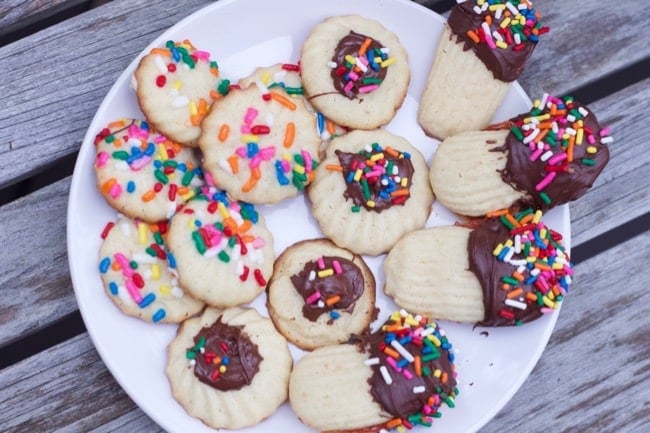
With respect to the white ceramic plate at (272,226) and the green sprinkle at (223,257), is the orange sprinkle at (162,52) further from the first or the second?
the green sprinkle at (223,257)

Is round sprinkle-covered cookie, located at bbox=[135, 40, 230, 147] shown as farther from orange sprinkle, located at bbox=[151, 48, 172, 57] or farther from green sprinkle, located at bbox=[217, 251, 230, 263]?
green sprinkle, located at bbox=[217, 251, 230, 263]

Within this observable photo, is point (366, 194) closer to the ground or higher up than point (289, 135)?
closer to the ground

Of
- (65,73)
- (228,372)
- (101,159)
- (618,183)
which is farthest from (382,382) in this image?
(65,73)

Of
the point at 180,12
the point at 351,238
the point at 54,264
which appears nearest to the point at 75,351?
the point at 54,264

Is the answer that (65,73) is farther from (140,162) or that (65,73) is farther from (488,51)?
(488,51)

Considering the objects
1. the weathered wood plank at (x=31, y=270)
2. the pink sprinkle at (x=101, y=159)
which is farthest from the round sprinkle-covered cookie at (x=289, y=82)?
the weathered wood plank at (x=31, y=270)

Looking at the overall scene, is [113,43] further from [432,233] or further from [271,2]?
[432,233]

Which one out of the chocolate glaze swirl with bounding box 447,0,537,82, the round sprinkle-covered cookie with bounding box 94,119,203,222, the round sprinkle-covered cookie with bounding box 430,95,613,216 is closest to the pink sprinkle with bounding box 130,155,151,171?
the round sprinkle-covered cookie with bounding box 94,119,203,222
